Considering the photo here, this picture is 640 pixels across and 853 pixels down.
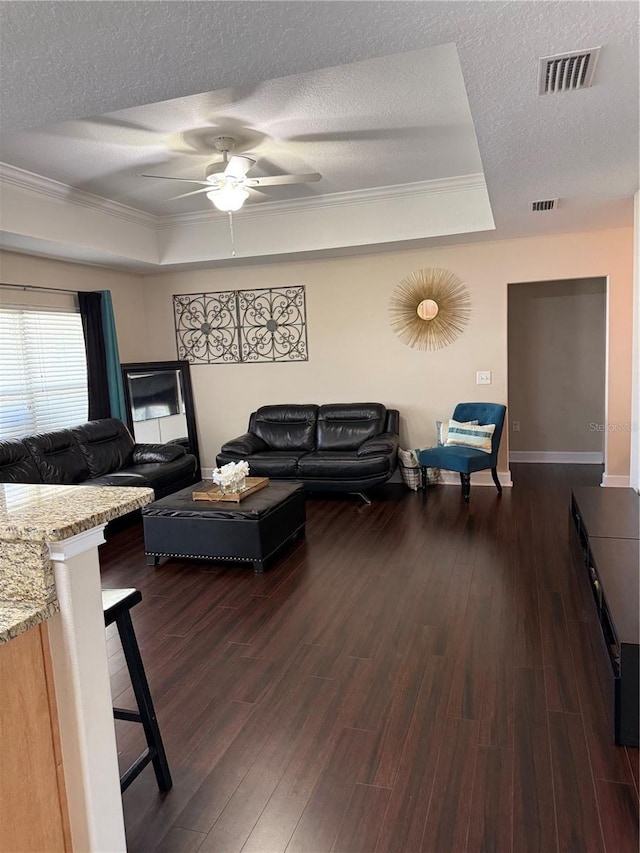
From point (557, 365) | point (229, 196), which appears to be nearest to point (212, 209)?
point (229, 196)

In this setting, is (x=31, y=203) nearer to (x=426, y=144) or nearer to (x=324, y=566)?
(x=426, y=144)

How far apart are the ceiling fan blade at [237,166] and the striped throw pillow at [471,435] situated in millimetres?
3097

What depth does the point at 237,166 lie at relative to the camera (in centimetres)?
400

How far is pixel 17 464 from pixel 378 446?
125 inches

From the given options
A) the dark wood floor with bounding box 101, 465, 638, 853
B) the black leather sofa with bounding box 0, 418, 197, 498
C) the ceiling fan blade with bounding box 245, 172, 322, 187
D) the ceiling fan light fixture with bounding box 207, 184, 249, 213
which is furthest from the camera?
the black leather sofa with bounding box 0, 418, 197, 498

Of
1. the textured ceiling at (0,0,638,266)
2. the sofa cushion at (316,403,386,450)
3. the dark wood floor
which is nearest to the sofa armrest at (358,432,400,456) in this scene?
the sofa cushion at (316,403,386,450)

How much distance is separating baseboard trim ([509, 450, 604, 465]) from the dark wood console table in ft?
8.58

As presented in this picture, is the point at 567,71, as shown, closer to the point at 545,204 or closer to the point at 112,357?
the point at 545,204

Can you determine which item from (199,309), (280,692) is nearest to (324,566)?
(280,692)

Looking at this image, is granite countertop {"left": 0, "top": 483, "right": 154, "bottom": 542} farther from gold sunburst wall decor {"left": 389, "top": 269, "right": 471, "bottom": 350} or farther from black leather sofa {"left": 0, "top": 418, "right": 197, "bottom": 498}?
gold sunburst wall decor {"left": 389, "top": 269, "right": 471, "bottom": 350}

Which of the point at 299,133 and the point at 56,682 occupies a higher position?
the point at 299,133

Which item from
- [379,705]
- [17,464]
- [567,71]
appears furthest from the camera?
[17,464]

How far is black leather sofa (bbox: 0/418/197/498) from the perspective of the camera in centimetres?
476

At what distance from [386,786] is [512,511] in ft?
11.3
